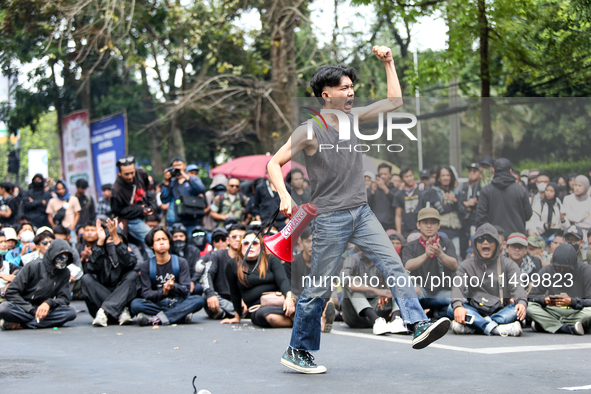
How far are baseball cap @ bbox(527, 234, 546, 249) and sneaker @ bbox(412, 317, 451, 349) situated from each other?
109 inches

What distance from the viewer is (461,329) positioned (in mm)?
7707

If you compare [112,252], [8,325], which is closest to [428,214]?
[112,252]

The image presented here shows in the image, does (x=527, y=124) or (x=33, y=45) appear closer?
(x=527, y=124)

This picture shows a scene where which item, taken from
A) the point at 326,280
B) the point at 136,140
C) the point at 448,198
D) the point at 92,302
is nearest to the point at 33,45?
the point at 136,140

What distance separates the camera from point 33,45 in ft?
69.6

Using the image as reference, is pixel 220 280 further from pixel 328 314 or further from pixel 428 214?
pixel 428 214

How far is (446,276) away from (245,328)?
2.94 meters

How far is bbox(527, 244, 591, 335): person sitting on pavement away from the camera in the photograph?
660 centimetres

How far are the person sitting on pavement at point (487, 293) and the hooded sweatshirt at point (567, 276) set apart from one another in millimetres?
271

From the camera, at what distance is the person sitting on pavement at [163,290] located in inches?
346

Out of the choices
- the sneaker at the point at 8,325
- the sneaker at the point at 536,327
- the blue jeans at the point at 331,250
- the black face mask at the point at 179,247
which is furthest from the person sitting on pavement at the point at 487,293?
the sneaker at the point at 8,325

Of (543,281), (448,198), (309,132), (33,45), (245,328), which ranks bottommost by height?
(245,328)

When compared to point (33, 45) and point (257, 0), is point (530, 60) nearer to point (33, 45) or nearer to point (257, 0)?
point (257, 0)

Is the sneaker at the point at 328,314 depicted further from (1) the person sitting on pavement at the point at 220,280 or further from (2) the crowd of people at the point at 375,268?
(1) the person sitting on pavement at the point at 220,280
